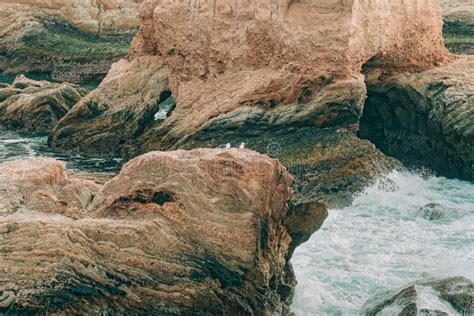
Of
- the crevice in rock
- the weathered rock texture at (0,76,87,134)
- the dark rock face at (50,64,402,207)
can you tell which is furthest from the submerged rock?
the weathered rock texture at (0,76,87,134)

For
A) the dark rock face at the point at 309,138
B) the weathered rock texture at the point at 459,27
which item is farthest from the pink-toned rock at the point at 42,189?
the weathered rock texture at the point at 459,27

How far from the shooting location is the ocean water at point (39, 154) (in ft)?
67.7

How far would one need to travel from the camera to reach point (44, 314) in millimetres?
9016

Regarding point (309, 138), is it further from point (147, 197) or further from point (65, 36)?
point (65, 36)

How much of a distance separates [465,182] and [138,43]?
1019 centimetres

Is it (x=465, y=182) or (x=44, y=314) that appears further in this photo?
(x=465, y=182)

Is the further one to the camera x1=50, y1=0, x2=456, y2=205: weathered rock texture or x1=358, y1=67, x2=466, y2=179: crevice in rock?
x1=358, y1=67, x2=466, y2=179: crevice in rock

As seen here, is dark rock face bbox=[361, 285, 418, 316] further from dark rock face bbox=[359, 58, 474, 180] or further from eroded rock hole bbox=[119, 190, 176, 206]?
dark rock face bbox=[359, 58, 474, 180]

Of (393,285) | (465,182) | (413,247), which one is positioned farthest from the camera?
(465,182)

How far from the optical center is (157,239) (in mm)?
9812

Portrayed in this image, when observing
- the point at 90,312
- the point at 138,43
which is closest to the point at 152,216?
the point at 90,312

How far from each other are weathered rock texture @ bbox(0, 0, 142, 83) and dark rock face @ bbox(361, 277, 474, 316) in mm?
29999

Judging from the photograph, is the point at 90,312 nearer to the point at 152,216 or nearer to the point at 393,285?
the point at 152,216

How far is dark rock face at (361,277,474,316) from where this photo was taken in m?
10.8
